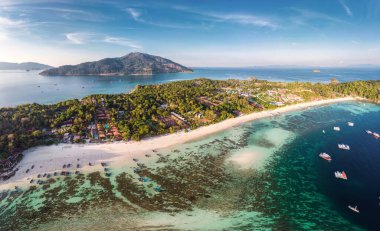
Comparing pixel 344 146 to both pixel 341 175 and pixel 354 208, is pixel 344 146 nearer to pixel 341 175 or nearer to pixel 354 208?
pixel 341 175

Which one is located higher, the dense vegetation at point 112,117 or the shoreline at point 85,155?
the dense vegetation at point 112,117

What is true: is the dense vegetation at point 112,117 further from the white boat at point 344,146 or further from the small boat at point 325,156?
the white boat at point 344,146

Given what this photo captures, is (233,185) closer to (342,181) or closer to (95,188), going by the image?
(342,181)

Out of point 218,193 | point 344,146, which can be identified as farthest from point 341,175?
point 218,193

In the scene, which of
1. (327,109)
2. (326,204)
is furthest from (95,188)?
(327,109)

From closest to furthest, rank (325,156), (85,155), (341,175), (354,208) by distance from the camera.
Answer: (354,208) → (341,175) → (85,155) → (325,156)

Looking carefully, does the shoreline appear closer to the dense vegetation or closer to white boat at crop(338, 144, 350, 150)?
the dense vegetation

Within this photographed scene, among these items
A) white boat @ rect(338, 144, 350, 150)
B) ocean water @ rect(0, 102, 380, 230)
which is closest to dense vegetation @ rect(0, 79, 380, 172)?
ocean water @ rect(0, 102, 380, 230)

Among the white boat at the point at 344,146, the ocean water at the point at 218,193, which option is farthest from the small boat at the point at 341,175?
the white boat at the point at 344,146
